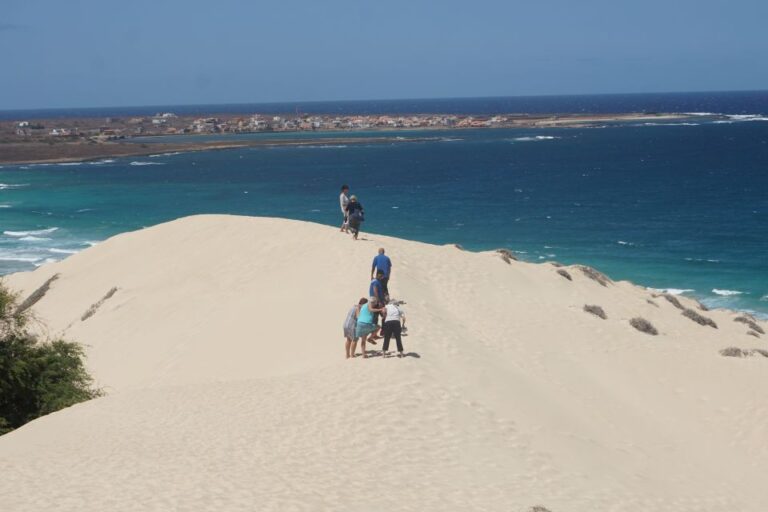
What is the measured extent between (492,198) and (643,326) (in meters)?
48.3

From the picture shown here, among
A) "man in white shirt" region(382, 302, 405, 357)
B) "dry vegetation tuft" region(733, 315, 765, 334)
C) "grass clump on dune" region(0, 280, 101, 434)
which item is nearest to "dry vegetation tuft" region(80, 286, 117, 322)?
"grass clump on dune" region(0, 280, 101, 434)

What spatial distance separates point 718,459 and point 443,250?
44.6 ft

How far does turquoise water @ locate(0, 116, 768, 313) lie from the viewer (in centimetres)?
4512

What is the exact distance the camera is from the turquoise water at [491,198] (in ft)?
148

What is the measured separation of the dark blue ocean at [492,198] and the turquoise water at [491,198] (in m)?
0.17

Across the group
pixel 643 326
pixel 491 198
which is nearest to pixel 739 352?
pixel 643 326

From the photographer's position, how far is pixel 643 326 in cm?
2181

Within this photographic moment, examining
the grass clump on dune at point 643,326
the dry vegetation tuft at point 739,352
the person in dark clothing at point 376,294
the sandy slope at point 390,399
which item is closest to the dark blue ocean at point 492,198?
→ the dry vegetation tuft at point 739,352

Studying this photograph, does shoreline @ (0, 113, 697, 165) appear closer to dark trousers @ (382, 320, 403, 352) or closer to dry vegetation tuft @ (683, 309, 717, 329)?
dry vegetation tuft @ (683, 309, 717, 329)

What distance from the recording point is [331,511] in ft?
31.0

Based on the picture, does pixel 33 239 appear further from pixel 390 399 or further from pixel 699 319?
pixel 390 399

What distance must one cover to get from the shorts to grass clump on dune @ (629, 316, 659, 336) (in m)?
9.51

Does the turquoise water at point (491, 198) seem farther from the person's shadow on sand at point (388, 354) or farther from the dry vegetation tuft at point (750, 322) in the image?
the person's shadow on sand at point (388, 354)

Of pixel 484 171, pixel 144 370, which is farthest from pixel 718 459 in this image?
pixel 484 171
